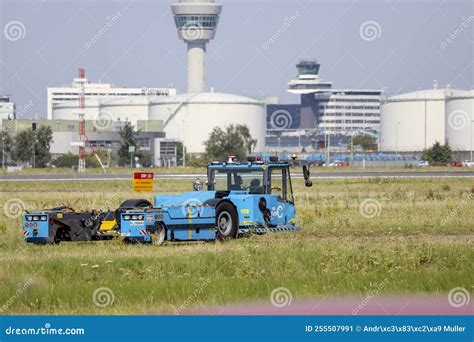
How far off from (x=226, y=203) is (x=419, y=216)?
10569mm

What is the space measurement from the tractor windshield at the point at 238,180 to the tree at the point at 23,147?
12942 cm

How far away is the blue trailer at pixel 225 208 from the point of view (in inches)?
1041

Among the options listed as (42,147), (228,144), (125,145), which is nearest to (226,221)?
(42,147)

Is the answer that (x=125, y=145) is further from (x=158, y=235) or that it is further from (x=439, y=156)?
(x=158, y=235)

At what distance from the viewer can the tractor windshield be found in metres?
29.5

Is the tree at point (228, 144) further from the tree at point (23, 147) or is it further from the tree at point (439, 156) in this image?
the tree at point (439, 156)

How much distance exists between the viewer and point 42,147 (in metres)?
159

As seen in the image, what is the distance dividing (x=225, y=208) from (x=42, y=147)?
13414cm

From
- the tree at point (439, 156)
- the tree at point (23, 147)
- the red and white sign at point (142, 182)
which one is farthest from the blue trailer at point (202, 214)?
the tree at point (439, 156)

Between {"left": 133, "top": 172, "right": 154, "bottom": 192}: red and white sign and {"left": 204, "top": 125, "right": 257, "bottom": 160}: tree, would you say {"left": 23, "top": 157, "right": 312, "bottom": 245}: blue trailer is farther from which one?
{"left": 204, "top": 125, "right": 257, "bottom": 160}: tree

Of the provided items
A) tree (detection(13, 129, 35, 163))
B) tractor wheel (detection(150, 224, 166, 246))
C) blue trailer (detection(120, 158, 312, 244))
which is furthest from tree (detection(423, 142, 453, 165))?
tractor wheel (detection(150, 224, 166, 246))

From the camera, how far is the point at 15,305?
18531 mm

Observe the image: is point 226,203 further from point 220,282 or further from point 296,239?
point 220,282

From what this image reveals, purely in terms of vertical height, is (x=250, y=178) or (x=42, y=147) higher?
(x=42, y=147)
